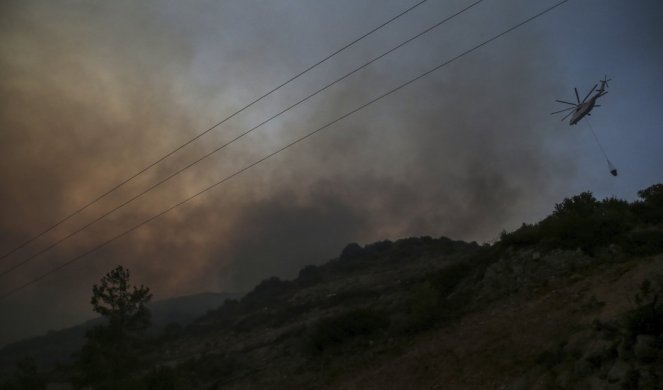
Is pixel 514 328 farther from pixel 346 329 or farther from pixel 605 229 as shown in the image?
pixel 346 329

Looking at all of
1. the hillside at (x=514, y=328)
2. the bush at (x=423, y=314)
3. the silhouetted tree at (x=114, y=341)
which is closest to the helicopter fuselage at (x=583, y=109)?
the hillside at (x=514, y=328)

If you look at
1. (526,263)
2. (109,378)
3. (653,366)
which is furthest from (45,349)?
(653,366)

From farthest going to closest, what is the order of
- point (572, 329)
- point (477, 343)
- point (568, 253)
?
point (568, 253) < point (477, 343) < point (572, 329)

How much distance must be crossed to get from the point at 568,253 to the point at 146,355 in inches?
1678

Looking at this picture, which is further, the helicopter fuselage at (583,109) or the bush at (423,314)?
the helicopter fuselage at (583,109)

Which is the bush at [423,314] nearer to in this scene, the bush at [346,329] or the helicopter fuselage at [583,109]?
the bush at [346,329]

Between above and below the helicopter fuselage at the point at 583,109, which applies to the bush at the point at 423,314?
below

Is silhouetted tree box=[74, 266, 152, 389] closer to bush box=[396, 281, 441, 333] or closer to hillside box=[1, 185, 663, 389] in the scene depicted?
hillside box=[1, 185, 663, 389]

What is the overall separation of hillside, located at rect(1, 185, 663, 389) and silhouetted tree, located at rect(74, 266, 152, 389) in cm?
411

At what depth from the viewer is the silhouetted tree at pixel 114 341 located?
2738cm

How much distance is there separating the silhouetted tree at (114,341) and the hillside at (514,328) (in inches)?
162

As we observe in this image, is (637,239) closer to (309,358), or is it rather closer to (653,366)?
(653,366)

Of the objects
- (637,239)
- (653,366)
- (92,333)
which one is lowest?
(653,366)

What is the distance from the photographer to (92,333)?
96.0ft
